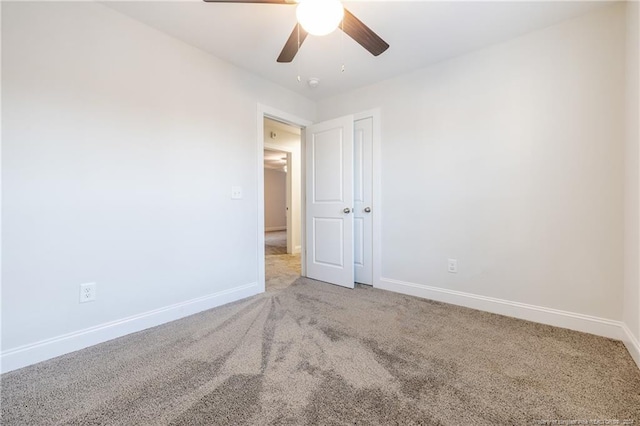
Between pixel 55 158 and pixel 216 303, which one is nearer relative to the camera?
pixel 55 158

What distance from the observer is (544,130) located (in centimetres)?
212

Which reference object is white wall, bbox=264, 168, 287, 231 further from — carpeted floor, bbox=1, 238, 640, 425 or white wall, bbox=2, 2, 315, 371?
carpeted floor, bbox=1, 238, 640, 425

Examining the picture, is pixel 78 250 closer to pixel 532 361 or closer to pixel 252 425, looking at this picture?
pixel 252 425

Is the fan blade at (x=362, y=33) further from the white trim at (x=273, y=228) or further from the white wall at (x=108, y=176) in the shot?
the white trim at (x=273, y=228)

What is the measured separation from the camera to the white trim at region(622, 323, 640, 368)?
1573 mm

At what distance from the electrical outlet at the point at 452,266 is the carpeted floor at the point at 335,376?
1.49 feet

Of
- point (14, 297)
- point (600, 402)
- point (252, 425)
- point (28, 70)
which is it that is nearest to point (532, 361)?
point (600, 402)

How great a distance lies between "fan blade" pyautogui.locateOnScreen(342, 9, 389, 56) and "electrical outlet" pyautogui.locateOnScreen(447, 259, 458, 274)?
1.96m

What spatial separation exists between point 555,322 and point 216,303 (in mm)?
2878

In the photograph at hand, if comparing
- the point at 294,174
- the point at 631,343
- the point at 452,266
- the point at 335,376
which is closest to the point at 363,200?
the point at 452,266

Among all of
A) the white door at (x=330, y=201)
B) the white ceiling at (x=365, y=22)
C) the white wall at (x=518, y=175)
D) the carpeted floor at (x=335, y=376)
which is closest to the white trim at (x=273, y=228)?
the white door at (x=330, y=201)

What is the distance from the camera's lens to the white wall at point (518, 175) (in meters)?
1.92

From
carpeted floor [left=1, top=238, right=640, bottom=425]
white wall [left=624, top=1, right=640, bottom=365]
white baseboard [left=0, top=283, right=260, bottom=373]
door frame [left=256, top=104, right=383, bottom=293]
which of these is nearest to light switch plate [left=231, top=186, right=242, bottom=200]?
door frame [left=256, top=104, right=383, bottom=293]

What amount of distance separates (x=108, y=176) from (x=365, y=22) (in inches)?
88.1
